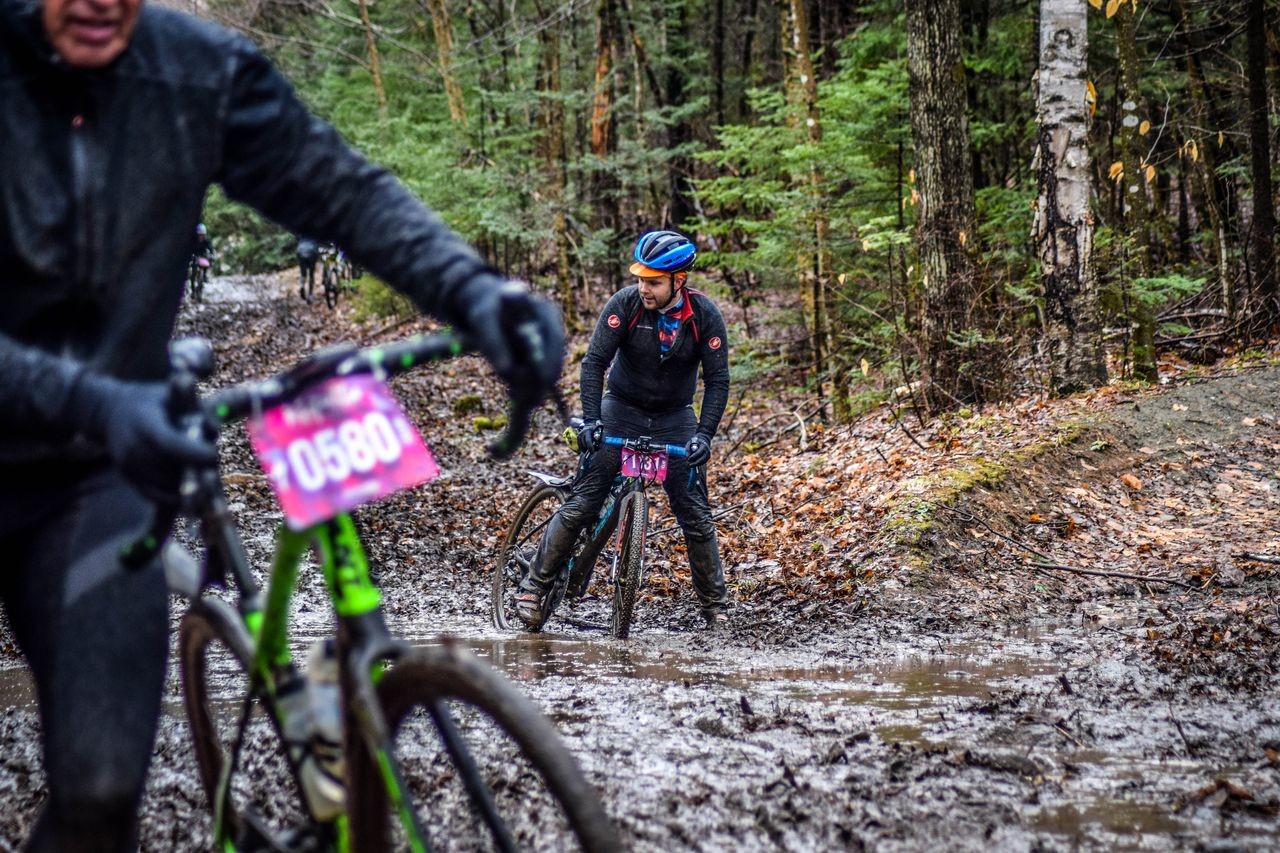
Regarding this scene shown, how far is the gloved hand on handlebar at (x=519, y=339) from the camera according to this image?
89.4 inches

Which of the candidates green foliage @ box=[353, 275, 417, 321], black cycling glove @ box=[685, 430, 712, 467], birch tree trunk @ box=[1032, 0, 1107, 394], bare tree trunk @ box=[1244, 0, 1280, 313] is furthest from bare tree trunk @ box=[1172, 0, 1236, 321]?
green foliage @ box=[353, 275, 417, 321]

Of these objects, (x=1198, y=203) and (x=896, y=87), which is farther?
(x=1198, y=203)

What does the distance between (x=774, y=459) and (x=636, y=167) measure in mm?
10278

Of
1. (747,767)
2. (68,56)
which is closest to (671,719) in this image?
(747,767)

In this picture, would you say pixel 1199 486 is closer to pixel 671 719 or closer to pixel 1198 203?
pixel 671 719

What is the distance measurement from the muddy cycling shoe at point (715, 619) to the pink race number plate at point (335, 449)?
5.66 m

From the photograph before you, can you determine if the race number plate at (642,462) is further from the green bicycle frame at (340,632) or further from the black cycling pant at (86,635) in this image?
the black cycling pant at (86,635)

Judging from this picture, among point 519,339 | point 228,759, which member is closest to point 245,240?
point 228,759

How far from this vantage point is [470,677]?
83.5 inches

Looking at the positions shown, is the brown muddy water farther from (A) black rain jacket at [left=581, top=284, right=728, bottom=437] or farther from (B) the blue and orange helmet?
(B) the blue and orange helmet

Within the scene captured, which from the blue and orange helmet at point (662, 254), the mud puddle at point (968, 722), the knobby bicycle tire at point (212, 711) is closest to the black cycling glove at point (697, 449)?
the blue and orange helmet at point (662, 254)

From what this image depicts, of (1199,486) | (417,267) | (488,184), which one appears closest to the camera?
(417,267)

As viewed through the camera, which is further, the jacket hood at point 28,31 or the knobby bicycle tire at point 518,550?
the knobby bicycle tire at point 518,550

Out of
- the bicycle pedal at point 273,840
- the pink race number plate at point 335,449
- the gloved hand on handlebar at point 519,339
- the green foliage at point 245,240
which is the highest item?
the green foliage at point 245,240
